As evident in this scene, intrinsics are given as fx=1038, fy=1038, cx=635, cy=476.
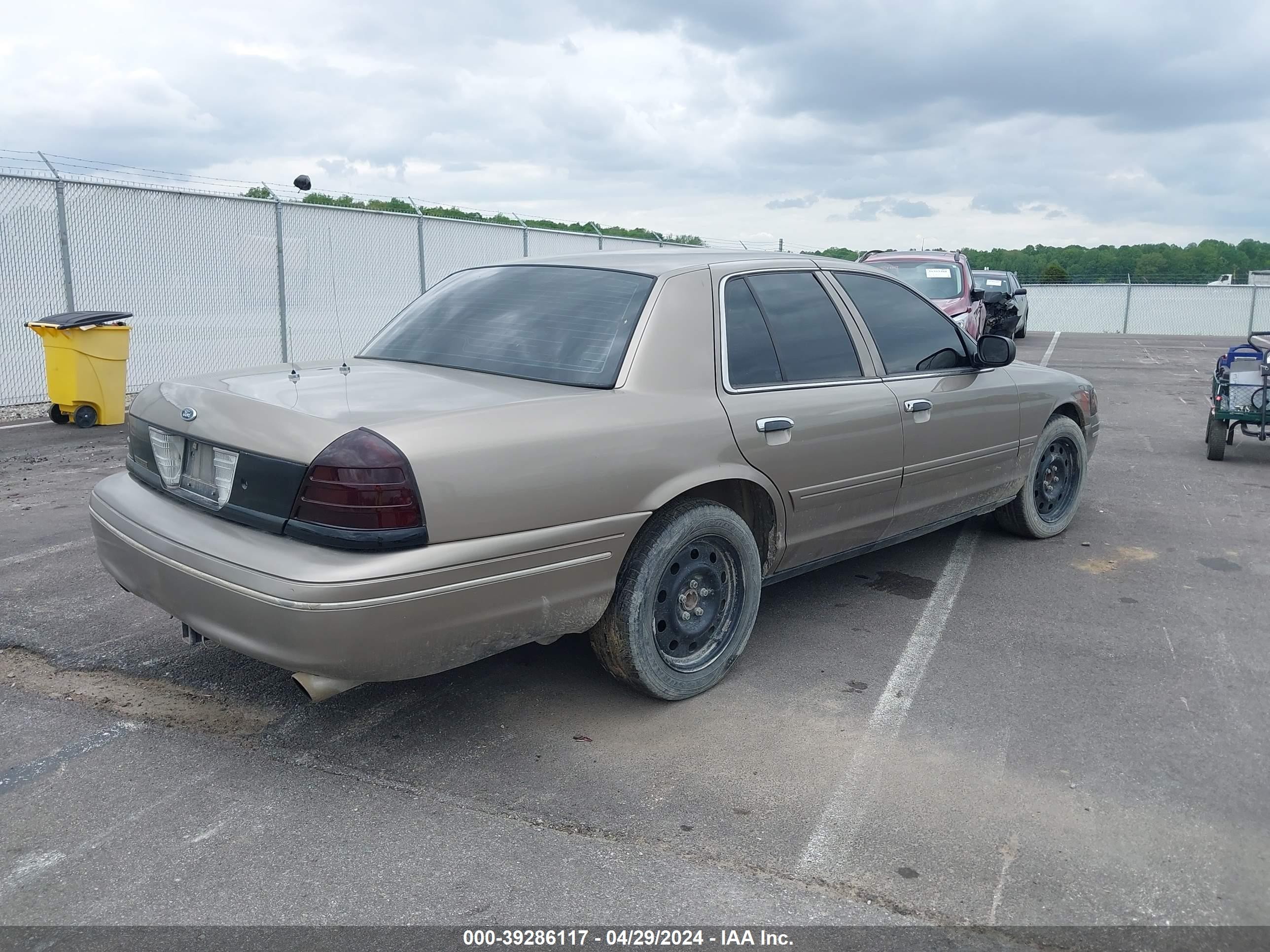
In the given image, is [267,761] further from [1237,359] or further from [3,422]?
[3,422]

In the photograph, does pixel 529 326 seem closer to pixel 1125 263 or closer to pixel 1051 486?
pixel 1051 486

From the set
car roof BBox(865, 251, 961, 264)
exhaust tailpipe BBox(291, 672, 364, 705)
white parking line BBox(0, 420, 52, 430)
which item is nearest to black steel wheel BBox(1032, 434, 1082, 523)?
exhaust tailpipe BBox(291, 672, 364, 705)

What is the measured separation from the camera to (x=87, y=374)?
1003cm

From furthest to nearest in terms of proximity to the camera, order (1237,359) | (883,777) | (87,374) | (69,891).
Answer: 1. (87,374)
2. (1237,359)
3. (883,777)
4. (69,891)

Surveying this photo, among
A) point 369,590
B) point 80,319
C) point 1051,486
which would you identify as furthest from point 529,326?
point 80,319

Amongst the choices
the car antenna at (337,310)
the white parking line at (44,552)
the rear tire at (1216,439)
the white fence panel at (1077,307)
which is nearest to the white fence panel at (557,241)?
the car antenna at (337,310)

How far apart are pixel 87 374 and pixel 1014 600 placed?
29.1 feet

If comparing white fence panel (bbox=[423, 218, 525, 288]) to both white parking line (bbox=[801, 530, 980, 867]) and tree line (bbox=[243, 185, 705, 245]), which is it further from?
white parking line (bbox=[801, 530, 980, 867])

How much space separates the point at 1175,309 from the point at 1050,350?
16.8m

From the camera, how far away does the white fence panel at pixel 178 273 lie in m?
12.0

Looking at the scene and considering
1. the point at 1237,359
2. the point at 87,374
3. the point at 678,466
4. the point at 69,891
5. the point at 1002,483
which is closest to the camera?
the point at 69,891

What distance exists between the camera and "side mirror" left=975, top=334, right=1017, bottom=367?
199 inches

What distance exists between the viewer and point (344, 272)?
15898 mm

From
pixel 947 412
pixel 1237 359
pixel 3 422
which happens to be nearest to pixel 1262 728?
pixel 947 412
